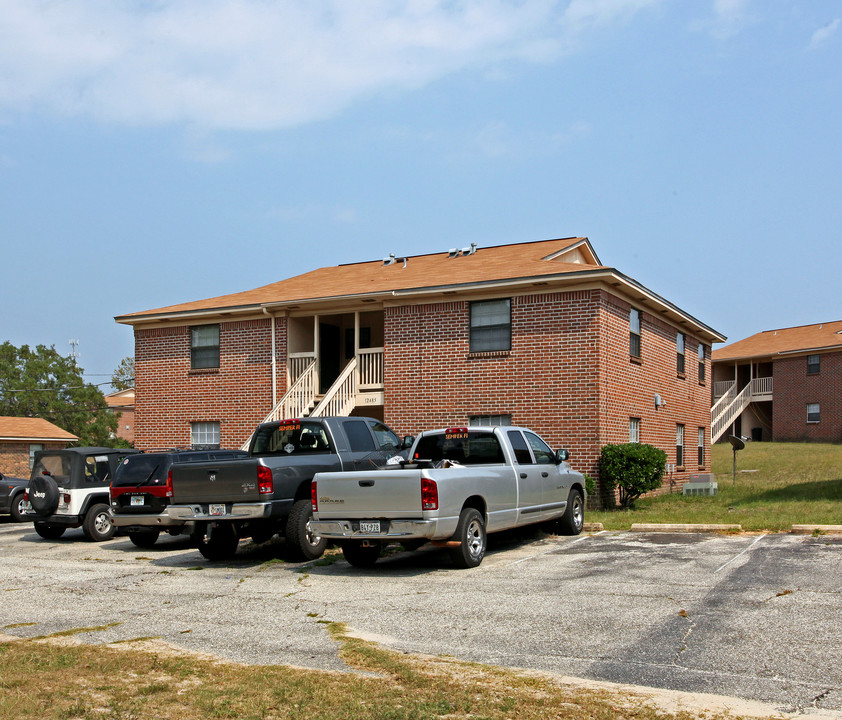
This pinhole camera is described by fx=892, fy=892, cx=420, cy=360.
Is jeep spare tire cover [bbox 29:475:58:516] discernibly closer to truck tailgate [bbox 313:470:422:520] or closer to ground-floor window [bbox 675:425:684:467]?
truck tailgate [bbox 313:470:422:520]

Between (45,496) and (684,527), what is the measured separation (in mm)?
11031

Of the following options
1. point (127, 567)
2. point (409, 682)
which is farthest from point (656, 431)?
point (409, 682)

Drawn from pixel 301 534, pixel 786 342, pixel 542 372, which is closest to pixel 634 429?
pixel 542 372

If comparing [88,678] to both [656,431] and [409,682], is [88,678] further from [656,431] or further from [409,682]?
[656,431]

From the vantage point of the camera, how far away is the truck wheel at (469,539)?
11.1m

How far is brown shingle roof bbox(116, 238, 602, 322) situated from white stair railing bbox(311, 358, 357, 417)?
2.06 meters

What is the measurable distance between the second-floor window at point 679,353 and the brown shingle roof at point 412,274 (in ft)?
10.8

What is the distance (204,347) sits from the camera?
25.1m

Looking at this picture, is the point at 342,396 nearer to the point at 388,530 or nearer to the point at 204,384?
the point at 204,384

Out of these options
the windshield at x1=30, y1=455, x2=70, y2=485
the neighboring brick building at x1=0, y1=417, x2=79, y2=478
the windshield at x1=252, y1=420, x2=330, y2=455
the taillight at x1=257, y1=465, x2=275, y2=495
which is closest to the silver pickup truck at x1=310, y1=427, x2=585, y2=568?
the taillight at x1=257, y1=465, x2=275, y2=495

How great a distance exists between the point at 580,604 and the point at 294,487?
509cm

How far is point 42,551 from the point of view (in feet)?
49.2

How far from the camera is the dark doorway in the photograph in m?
24.9

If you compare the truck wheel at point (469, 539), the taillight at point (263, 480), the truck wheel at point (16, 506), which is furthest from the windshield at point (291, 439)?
the truck wheel at point (16, 506)
